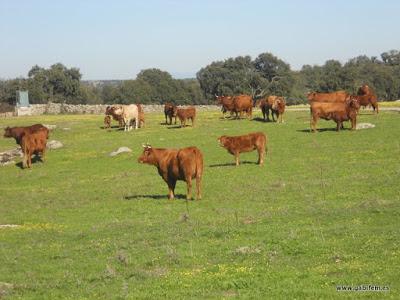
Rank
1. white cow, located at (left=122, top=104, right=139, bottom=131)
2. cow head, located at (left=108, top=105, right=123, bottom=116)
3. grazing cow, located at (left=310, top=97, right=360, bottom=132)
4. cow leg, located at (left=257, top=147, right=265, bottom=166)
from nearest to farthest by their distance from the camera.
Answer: cow leg, located at (left=257, top=147, right=265, bottom=166) → grazing cow, located at (left=310, top=97, right=360, bottom=132) → white cow, located at (left=122, top=104, right=139, bottom=131) → cow head, located at (left=108, top=105, right=123, bottom=116)

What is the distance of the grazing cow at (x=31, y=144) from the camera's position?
1281 inches

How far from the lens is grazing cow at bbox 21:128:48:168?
32531mm

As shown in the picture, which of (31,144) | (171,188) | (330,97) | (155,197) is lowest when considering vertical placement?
(155,197)

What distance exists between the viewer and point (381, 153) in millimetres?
26969

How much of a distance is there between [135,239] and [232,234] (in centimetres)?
241

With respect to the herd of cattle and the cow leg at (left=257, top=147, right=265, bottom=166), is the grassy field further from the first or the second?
the herd of cattle

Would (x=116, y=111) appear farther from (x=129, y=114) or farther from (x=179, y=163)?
(x=179, y=163)

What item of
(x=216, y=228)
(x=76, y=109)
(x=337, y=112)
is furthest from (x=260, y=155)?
(x=76, y=109)

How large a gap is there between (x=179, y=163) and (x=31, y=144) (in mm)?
15862

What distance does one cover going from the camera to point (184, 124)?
4672 centimetres

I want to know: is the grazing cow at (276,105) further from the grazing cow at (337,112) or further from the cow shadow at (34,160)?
the cow shadow at (34,160)

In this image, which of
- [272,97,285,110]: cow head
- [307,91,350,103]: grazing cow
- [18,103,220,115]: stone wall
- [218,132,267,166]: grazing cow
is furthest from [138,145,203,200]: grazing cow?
[18,103,220,115]: stone wall

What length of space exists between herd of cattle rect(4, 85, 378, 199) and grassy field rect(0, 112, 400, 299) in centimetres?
95

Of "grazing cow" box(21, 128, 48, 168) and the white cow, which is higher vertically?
the white cow
